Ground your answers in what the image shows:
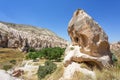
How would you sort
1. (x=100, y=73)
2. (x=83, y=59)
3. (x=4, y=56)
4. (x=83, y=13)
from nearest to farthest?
(x=100, y=73)
(x=83, y=59)
(x=83, y=13)
(x=4, y=56)

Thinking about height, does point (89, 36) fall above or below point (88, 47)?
above

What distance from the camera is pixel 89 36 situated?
17.3m

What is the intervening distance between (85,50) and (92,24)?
1.98 metres

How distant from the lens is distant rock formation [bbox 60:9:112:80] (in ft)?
56.2

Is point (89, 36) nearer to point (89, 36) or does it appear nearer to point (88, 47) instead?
point (89, 36)

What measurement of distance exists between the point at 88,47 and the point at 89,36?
2.59 feet

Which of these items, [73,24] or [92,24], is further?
[73,24]

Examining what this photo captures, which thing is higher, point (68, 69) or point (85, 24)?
point (85, 24)

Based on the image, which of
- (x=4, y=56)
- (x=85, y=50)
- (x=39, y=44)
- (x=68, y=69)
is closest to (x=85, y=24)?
(x=85, y=50)

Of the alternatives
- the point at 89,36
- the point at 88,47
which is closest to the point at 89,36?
the point at 89,36

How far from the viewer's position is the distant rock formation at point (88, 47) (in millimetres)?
17141

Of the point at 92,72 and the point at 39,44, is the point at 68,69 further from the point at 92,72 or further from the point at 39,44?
the point at 39,44

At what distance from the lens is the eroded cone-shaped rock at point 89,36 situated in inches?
678

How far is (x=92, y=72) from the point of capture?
16594 mm
